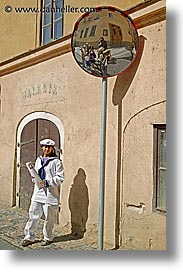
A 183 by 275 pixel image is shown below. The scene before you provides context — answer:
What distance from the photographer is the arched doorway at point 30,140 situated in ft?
7.61

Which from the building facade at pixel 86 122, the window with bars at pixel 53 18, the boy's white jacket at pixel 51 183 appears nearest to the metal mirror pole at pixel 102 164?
the building facade at pixel 86 122

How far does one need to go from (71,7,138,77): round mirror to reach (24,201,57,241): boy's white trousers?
69cm

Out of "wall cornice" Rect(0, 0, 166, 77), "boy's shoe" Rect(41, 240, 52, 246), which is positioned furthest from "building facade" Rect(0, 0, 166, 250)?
"boy's shoe" Rect(41, 240, 52, 246)

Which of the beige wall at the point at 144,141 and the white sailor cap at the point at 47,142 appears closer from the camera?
the beige wall at the point at 144,141

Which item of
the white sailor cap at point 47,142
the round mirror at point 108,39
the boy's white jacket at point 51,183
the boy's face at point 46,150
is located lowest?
the boy's white jacket at point 51,183

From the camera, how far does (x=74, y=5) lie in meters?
2.28

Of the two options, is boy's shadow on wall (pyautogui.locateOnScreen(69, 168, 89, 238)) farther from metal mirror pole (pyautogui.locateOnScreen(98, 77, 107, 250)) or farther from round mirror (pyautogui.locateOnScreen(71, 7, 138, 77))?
round mirror (pyautogui.locateOnScreen(71, 7, 138, 77))

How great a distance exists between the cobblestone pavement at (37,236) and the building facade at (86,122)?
0.04 meters

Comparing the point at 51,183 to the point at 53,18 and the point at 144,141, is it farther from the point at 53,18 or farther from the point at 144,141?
the point at 53,18

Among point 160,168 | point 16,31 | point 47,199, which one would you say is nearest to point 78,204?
point 47,199

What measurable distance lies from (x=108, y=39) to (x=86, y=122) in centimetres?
41

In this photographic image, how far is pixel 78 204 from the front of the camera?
7.58 feet

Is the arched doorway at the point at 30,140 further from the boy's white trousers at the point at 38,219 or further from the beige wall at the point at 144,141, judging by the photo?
the beige wall at the point at 144,141

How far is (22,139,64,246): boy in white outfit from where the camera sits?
2.28 metres
